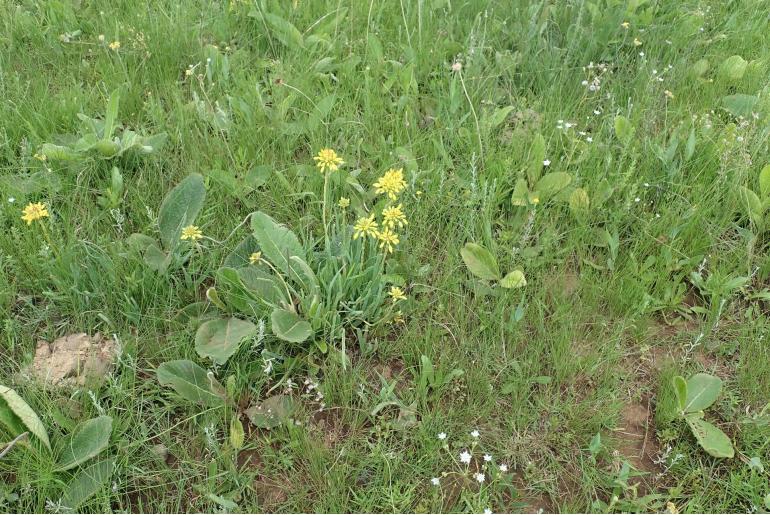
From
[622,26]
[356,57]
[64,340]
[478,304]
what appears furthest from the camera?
[622,26]

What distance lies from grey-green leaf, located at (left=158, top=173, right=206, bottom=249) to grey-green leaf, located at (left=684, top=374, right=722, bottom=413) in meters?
1.76

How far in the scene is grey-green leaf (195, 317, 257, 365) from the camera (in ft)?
6.39

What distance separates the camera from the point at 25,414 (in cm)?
180

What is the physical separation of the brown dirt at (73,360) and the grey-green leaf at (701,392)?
1.76 metres

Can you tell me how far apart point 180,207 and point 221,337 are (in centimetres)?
59

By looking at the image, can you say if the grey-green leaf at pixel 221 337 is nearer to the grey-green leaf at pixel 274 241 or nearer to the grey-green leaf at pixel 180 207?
the grey-green leaf at pixel 274 241

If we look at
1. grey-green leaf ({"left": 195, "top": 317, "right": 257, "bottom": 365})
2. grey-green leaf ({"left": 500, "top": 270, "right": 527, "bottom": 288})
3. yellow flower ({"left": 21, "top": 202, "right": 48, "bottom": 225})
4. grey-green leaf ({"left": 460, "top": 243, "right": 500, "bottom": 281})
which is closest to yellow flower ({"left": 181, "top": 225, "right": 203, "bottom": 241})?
grey-green leaf ({"left": 195, "top": 317, "right": 257, "bottom": 365})

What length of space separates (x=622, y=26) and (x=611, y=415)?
223 cm

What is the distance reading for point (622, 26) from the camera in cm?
333

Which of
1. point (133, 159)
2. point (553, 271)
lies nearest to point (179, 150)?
point (133, 159)

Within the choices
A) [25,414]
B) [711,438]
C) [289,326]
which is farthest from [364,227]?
[711,438]

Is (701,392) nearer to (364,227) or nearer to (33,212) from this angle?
(364,227)

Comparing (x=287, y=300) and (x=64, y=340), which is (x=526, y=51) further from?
(x=64, y=340)

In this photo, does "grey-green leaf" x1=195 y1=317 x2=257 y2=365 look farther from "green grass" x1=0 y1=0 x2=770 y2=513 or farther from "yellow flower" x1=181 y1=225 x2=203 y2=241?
"yellow flower" x1=181 y1=225 x2=203 y2=241
